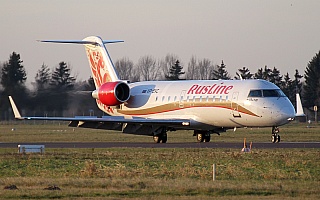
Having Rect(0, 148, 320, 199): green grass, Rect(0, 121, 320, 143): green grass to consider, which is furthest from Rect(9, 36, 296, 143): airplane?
Rect(0, 148, 320, 199): green grass

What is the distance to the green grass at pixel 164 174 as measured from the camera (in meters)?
18.6

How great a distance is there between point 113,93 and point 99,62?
14.3 feet

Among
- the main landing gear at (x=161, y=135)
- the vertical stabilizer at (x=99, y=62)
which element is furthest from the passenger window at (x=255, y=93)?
the vertical stabilizer at (x=99, y=62)

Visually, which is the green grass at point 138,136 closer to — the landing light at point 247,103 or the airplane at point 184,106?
the airplane at point 184,106

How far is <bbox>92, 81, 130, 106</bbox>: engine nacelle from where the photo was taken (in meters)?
46.5

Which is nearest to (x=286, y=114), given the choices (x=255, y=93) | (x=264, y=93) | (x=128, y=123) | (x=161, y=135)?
(x=264, y=93)

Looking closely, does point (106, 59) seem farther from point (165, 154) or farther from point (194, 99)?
point (165, 154)

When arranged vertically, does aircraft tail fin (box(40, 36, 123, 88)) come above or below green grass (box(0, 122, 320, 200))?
above

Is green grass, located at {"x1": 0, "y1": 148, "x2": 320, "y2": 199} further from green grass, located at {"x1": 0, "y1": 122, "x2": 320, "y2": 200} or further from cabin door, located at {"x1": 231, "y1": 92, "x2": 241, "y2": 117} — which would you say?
cabin door, located at {"x1": 231, "y1": 92, "x2": 241, "y2": 117}

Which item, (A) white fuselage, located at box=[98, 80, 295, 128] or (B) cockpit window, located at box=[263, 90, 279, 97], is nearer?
(A) white fuselage, located at box=[98, 80, 295, 128]

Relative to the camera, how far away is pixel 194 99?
44.2 metres

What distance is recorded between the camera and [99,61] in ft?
165

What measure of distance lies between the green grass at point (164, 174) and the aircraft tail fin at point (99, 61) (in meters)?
16.5

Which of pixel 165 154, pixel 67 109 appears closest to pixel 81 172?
pixel 165 154
